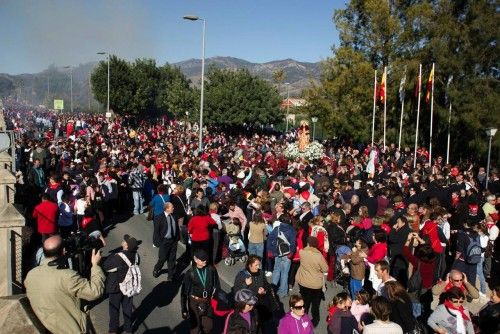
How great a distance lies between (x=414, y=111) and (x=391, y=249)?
25201 millimetres

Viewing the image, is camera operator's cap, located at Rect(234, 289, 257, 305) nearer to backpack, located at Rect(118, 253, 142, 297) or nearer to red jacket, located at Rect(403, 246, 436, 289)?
backpack, located at Rect(118, 253, 142, 297)

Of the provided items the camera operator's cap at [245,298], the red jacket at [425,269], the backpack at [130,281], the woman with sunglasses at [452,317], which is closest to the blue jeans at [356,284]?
the red jacket at [425,269]

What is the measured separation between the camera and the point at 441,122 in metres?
29.2

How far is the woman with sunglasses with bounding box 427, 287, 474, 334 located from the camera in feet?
19.0

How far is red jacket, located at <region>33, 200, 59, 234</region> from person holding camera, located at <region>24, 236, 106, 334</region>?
267 inches

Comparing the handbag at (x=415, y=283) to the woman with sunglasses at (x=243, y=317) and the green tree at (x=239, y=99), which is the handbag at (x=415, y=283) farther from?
the green tree at (x=239, y=99)

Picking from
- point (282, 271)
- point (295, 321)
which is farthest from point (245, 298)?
point (282, 271)

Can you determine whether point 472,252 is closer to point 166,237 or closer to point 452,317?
point 452,317

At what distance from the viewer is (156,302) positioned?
9164 millimetres

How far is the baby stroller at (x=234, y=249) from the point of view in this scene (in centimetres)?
1118

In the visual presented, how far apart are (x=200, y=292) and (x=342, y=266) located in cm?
345

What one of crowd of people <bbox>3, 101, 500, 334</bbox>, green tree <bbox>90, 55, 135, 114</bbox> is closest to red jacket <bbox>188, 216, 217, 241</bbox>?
crowd of people <bbox>3, 101, 500, 334</bbox>

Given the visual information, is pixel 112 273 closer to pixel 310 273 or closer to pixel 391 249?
pixel 310 273

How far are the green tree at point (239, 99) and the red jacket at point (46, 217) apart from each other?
126 feet
